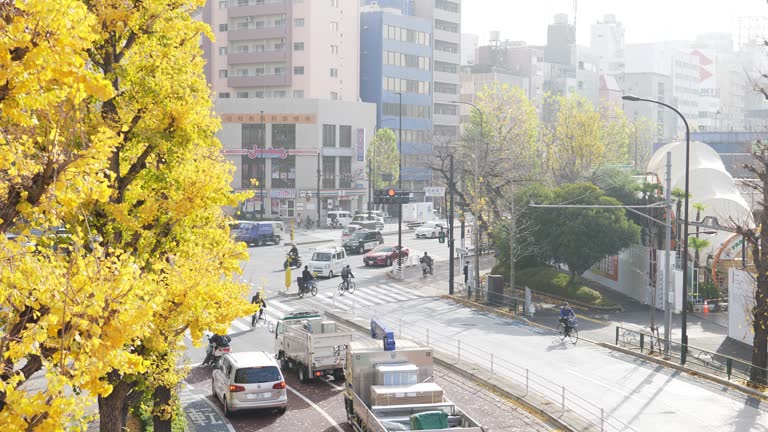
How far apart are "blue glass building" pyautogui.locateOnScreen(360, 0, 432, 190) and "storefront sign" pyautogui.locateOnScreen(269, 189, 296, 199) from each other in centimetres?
2309

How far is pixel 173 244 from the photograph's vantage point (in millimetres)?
17938

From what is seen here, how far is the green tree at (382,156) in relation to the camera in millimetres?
94812

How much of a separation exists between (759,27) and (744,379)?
174887 millimetres

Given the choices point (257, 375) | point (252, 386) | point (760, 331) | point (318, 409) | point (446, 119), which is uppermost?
point (446, 119)

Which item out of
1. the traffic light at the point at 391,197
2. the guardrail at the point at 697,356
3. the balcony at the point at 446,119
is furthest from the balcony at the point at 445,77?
the guardrail at the point at 697,356

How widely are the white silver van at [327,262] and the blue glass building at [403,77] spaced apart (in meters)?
55.7

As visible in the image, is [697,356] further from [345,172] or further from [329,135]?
[345,172]

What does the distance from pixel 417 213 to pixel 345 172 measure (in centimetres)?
1115

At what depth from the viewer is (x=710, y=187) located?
169ft

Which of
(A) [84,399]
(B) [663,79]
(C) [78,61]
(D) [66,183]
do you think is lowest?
(A) [84,399]

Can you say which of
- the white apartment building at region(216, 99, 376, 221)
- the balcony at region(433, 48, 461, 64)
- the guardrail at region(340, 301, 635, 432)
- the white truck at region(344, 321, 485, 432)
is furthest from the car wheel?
the balcony at region(433, 48, 461, 64)

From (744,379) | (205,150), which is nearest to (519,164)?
(744,379)

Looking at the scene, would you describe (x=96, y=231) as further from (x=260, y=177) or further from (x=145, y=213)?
(x=260, y=177)

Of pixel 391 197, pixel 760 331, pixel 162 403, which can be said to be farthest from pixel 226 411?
pixel 391 197
